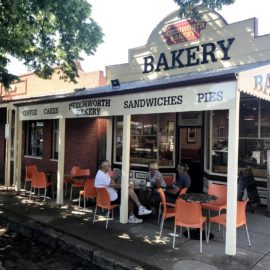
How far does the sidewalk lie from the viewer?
531 cm

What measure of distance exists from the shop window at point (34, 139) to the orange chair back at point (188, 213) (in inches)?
455

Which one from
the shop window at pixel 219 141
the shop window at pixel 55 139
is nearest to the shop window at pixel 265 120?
the shop window at pixel 219 141

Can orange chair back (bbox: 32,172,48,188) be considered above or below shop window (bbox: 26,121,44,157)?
below

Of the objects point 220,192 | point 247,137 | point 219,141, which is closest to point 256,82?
point 220,192

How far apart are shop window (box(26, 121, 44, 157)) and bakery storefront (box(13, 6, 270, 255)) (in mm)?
4890

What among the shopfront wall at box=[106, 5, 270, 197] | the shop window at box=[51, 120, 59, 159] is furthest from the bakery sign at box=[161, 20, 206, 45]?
the shop window at box=[51, 120, 59, 159]

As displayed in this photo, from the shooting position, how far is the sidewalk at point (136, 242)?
5.31m

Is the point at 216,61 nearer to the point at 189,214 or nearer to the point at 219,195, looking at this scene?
the point at 219,195

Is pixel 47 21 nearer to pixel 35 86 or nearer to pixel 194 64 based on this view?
pixel 194 64

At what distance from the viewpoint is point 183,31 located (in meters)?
10.1

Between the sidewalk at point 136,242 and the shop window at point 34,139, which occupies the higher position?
the shop window at point 34,139

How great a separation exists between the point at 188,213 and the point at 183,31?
242 inches

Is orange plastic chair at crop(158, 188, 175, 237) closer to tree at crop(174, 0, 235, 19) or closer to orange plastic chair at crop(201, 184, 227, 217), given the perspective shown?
orange plastic chair at crop(201, 184, 227, 217)

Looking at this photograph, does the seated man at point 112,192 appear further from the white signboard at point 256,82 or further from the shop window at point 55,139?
the shop window at point 55,139
